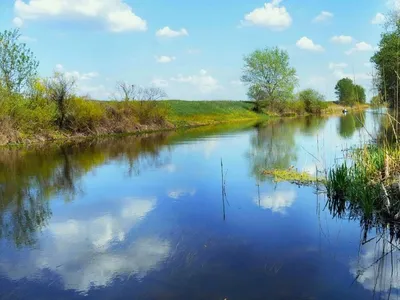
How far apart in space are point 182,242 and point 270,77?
59.1 metres

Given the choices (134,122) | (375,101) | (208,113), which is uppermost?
(208,113)

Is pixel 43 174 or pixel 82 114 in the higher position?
pixel 82 114

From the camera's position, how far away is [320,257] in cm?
625

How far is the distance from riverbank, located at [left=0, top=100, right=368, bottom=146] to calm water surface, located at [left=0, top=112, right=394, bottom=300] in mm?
4928

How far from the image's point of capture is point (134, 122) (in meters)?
35.4

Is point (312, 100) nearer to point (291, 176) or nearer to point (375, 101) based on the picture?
point (291, 176)

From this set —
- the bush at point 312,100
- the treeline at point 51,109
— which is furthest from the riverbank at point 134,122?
the bush at point 312,100

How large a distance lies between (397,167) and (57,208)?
811cm

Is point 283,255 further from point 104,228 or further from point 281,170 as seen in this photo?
point 281,170

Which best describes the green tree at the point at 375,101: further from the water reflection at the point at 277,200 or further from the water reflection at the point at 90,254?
the water reflection at the point at 90,254

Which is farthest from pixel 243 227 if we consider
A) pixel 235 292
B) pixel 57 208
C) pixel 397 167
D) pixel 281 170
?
pixel 281 170

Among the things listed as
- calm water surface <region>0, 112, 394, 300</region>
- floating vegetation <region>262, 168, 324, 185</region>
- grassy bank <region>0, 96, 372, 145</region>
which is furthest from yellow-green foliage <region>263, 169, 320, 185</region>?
grassy bank <region>0, 96, 372, 145</region>

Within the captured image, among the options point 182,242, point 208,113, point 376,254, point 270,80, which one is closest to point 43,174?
point 182,242

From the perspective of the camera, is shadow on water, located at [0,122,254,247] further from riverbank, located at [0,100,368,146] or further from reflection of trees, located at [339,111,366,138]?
reflection of trees, located at [339,111,366,138]
